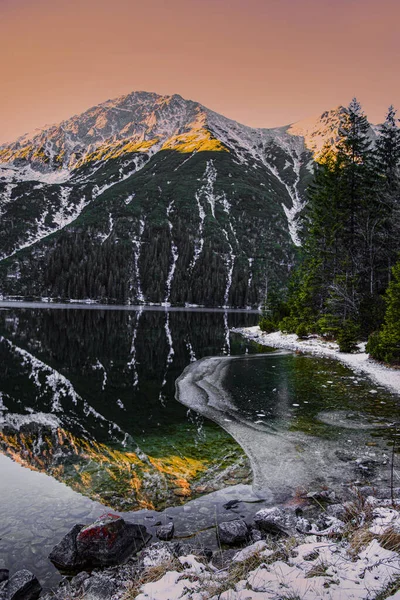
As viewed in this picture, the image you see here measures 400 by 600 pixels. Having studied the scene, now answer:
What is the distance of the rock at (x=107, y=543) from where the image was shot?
648cm

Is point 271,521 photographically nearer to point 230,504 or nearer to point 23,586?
point 230,504

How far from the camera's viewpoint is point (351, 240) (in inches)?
1658

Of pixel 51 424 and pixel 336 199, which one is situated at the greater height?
pixel 336 199

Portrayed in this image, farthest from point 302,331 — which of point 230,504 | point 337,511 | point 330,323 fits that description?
point 337,511

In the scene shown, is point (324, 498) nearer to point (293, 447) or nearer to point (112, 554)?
point (293, 447)

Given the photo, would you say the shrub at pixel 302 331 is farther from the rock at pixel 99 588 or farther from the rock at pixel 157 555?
the rock at pixel 99 588

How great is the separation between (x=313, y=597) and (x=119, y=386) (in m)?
18.5

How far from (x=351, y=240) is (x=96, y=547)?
4275 centimetres

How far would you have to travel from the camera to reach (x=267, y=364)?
91.0 ft

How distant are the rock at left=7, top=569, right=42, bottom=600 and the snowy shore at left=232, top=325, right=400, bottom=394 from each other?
18.1m

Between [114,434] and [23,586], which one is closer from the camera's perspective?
[23,586]

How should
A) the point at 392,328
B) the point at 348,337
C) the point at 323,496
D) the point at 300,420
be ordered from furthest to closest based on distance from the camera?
the point at 348,337, the point at 392,328, the point at 300,420, the point at 323,496

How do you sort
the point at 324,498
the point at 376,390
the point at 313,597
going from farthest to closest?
1. the point at 376,390
2. the point at 324,498
3. the point at 313,597

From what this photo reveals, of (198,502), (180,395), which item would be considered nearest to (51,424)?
(180,395)
